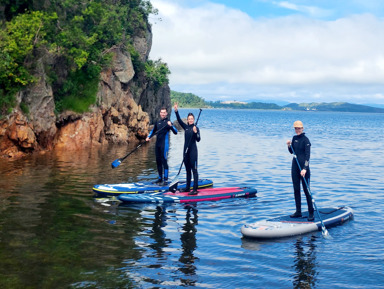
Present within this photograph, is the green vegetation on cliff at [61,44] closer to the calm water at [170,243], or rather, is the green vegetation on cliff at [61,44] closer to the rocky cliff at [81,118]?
the rocky cliff at [81,118]

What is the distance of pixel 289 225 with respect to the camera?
11.4m

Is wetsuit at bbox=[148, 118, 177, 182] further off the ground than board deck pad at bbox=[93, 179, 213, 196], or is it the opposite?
wetsuit at bbox=[148, 118, 177, 182]

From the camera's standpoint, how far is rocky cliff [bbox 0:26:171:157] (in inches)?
1015

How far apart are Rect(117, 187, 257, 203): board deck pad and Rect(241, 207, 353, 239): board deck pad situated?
3796 mm

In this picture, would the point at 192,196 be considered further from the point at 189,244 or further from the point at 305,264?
the point at 305,264

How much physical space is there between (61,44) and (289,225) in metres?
25.9

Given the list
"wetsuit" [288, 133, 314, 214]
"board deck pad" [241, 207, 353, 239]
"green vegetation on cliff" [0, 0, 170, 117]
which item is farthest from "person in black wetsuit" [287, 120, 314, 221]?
"green vegetation on cliff" [0, 0, 170, 117]

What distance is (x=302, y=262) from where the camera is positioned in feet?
30.3

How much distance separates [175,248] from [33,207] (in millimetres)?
5923

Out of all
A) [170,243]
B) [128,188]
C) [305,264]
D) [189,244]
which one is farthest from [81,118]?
[305,264]

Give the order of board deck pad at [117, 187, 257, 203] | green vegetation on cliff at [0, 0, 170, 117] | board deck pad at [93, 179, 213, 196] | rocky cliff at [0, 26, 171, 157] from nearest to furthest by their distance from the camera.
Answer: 1. board deck pad at [117, 187, 257, 203]
2. board deck pad at [93, 179, 213, 196]
3. green vegetation on cliff at [0, 0, 170, 117]
4. rocky cliff at [0, 26, 171, 157]

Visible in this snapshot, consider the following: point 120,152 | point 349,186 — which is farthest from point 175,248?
point 120,152

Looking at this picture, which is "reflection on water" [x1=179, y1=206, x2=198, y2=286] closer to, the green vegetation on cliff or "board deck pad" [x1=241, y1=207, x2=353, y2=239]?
"board deck pad" [x1=241, y1=207, x2=353, y2=239]

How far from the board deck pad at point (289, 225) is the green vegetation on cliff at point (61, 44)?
19.2 metres
